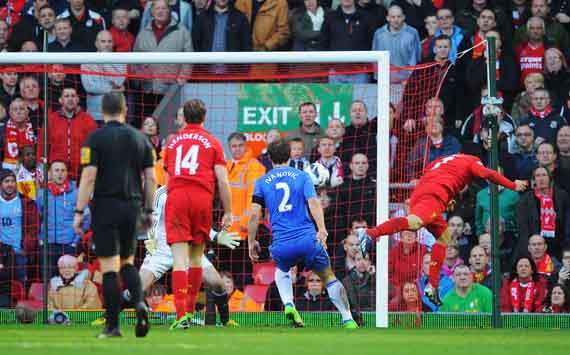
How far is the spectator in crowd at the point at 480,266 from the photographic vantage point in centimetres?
1731

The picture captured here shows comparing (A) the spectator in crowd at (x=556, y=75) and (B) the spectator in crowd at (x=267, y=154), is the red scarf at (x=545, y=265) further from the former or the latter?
(B) the spectator in crowd at (x=267, y=154)

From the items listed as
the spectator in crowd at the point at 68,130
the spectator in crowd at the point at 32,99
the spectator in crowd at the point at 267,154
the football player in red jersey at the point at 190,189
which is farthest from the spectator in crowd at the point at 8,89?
the football player in red jersey at the point at 190,189

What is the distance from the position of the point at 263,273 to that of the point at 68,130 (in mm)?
3003

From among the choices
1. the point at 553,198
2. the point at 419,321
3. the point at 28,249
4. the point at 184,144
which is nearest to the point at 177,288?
the point at 184,144

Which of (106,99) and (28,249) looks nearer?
(106,99)

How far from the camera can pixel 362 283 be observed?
17.1 metres

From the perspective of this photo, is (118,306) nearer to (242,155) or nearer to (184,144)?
(184,144)

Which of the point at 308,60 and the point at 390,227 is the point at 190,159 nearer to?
the point at 390,227

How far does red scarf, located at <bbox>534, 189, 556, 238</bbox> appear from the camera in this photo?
17703 mm

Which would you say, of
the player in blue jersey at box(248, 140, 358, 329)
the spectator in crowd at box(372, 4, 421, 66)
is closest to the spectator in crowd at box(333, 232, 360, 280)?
the player in blue jersey at box(248, 140, 358, 329)

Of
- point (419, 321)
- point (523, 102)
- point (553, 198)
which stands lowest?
point (419, 321)

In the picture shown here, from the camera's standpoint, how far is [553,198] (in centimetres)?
1775

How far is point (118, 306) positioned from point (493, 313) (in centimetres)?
601

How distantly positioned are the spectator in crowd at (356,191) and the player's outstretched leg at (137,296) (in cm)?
677
